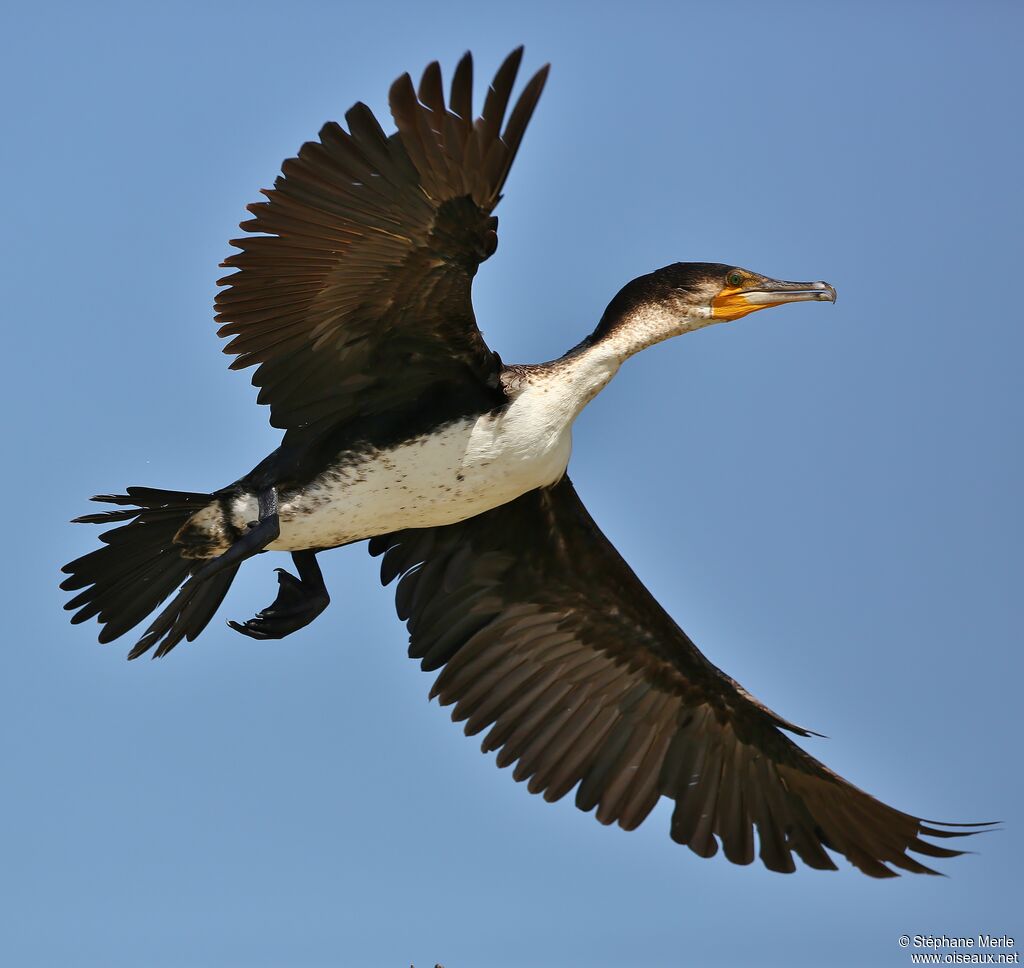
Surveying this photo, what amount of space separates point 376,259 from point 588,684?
2.66m

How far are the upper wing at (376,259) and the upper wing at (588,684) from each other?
111cm

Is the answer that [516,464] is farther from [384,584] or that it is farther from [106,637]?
[106,637]

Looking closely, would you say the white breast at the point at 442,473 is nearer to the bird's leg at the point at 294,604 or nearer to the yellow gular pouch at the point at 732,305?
the bird's leg at the point at 294,604

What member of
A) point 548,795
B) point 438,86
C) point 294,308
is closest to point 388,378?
point 294,308

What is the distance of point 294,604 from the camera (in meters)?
7.72

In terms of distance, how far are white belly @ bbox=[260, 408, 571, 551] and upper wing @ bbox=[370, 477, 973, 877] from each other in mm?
636

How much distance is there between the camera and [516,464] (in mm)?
7141

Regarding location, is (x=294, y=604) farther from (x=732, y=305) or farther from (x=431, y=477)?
(x=732, y=305)

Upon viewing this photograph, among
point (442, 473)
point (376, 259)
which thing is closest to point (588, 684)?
point (442, 473)

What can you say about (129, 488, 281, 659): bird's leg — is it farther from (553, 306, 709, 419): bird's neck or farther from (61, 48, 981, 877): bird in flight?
(553, 306, 709, 419): bird's neck

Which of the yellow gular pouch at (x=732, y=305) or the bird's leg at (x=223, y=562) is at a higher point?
the yellow gular pouch at (x=732, y=305)

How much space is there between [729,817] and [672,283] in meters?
2.58

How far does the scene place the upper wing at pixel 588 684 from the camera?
790cm

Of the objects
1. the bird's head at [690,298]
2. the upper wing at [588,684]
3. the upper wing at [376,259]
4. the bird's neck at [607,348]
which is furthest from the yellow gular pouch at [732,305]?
the upper wing at [376,259]
